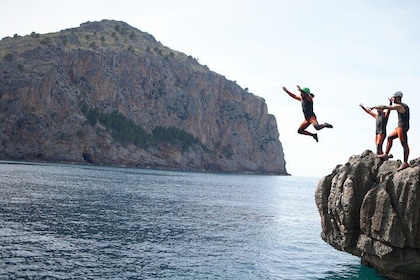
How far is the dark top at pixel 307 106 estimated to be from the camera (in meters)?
17.8

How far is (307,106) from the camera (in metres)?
17.9

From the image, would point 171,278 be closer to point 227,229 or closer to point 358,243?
point 358,243

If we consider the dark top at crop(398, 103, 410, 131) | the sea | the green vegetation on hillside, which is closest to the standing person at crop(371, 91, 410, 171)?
the dark top at crop(398, 103, 410, 131)

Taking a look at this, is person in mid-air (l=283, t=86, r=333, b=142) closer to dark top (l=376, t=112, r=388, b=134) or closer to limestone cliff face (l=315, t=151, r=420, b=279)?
limestone cliff face (l=315, t=151, r=420, b=279)

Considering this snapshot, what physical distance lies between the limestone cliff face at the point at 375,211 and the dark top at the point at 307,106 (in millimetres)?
5879

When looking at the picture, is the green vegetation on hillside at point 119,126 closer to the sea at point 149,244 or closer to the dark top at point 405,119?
the sea at point 149,244

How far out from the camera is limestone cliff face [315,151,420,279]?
1989cm

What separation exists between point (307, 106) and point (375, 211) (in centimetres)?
706

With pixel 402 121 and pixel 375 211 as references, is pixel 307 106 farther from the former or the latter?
pixel 375 211

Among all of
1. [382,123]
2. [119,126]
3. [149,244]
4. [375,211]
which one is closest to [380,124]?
[382,123]

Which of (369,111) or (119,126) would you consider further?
(119,126)

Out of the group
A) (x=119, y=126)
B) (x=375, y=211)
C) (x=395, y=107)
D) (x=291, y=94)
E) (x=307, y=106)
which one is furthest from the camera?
(x=119, y=126)

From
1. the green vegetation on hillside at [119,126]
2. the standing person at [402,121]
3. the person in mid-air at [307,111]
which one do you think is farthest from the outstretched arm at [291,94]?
the green vegetation on hillside at [119,126]

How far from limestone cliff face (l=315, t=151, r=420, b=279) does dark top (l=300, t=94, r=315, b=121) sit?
19.3 feet
